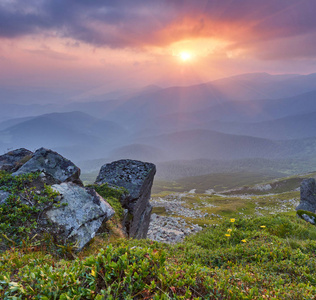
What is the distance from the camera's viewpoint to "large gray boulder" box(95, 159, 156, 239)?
1688 cm

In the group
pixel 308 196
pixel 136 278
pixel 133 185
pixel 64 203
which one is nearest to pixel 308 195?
pixel 308 196

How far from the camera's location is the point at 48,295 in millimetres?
3740

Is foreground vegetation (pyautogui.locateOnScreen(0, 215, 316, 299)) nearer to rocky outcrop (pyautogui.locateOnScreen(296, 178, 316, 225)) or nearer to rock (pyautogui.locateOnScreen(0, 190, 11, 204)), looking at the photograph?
rock (pyautogui.locateOnScreen(0, 190, 11, 204))

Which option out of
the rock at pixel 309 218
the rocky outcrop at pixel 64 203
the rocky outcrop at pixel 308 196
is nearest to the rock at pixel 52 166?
the rocky outcrop at pixel 64 203

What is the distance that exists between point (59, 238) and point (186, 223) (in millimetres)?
32742

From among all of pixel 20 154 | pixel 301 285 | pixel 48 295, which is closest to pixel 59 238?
pixel 48 295

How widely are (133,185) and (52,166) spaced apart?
776 cm

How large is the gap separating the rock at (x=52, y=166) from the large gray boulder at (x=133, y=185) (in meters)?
5.01

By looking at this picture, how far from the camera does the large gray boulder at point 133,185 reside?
16875 millimetres

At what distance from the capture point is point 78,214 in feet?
32.0

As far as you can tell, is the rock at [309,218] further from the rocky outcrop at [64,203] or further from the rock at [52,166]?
the rock at [52,166]

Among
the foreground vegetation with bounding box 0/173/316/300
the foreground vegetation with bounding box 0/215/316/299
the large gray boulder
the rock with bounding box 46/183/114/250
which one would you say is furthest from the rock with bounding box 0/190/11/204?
the large gray boulder

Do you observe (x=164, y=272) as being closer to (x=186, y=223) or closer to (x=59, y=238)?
(x=59, y=238)

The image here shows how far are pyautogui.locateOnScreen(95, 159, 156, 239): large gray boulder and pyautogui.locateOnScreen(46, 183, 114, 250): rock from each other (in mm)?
5117
